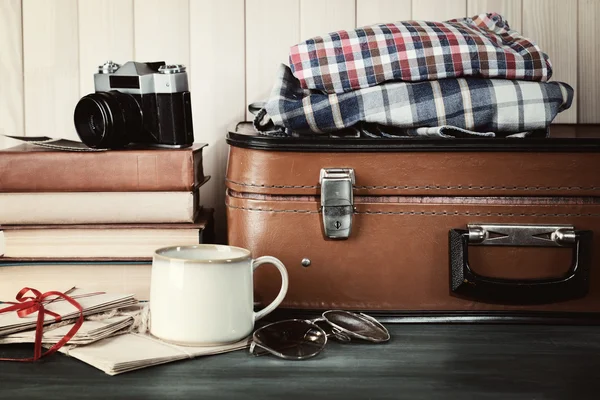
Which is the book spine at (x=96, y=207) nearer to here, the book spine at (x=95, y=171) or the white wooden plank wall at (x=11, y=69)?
the book spine at (x=95, y=171)

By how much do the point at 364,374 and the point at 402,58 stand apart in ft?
1.36

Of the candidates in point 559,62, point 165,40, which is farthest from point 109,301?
point 559,62

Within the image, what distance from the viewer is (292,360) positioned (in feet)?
2.35

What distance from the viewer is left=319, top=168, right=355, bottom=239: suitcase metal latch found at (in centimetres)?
81

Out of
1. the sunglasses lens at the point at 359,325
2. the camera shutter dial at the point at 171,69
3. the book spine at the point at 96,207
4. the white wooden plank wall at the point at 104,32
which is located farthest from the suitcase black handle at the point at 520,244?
the white wooden plank wall at the point at 104,32

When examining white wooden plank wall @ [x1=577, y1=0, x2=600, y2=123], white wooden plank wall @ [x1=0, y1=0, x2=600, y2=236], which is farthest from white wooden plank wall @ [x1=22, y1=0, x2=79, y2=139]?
white wooden plank wall @ [x1=577, y1=0, x2=600, y2=123]

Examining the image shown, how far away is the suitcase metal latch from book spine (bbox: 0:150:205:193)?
171 millimetres

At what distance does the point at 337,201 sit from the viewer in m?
0.81

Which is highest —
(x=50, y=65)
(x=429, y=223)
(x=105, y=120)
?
(x=50, y=65)

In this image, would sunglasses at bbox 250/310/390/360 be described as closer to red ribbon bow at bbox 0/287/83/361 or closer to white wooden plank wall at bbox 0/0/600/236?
red ribbon bow at bbox 0/287/83/361

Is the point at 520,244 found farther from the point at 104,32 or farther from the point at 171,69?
the point at 104,32

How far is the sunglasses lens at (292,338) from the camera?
0.73 metres

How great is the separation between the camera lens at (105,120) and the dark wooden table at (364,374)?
28cm

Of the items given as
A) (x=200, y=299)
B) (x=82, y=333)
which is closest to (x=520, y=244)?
(x=200, y=299)
